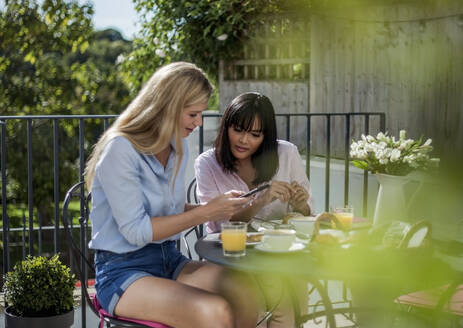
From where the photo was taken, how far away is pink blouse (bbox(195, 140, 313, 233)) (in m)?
2.84

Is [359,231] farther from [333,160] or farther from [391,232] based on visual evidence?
[333,160]

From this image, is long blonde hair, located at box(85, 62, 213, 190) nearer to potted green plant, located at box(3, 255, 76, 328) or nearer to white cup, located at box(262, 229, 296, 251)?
white cup, located at box(262, 229, 296, 251)

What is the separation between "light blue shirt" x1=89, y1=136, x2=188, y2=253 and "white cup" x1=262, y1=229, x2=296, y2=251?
0.41 metres

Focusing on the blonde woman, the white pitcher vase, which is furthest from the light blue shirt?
the white pitcher vase

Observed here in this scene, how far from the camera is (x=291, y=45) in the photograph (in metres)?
8.54

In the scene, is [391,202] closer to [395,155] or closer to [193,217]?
[395,155]

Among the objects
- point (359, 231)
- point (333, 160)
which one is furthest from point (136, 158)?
point (333, 160)

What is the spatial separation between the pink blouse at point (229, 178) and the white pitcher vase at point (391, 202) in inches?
14.7

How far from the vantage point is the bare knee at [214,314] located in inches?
79.3

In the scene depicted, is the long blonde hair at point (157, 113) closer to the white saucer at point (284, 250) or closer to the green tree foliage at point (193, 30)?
the white saucer at point (284, 250)

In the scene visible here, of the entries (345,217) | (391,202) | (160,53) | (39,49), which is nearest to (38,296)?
(345,217)

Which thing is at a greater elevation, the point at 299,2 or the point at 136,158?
the point at 299,2

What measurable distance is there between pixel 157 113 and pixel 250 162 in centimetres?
84

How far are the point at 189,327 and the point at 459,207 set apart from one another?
10.3ft
